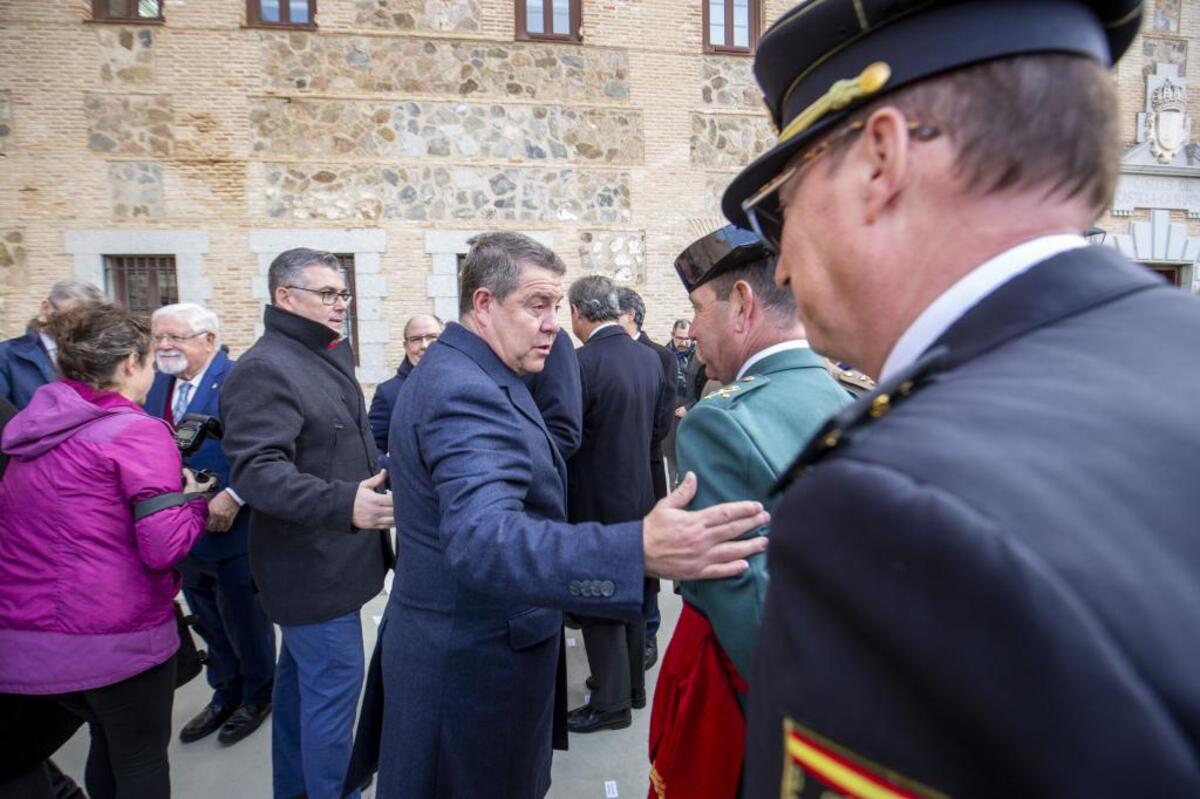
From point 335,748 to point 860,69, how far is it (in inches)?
117

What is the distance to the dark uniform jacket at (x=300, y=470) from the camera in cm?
256

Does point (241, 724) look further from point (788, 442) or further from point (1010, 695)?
point (1010, 695)

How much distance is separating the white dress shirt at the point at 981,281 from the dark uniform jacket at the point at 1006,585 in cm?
9

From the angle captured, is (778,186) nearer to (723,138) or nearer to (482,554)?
(482,554)

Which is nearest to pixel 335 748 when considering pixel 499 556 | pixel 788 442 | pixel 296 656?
pixel 296 656

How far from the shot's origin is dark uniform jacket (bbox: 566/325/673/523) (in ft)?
13.5

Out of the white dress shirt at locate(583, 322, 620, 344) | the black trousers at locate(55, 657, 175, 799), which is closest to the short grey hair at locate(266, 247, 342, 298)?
the black trousers at locate(55, 657, 175, 799)

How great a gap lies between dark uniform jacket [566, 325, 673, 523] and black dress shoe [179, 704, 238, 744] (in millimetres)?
2170

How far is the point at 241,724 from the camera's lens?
3699 millimetres

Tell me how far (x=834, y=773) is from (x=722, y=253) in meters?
1.42

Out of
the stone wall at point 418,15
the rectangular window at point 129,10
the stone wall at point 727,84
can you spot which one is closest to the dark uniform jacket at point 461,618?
the stone wall at point 418,15

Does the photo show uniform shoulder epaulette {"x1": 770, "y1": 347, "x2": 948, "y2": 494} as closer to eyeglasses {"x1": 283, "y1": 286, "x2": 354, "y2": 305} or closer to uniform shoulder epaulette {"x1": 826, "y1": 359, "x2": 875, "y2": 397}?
uniform shoulder epaulette {"x1": 826, "y1": 359, "x2": 875, "y2": 397}

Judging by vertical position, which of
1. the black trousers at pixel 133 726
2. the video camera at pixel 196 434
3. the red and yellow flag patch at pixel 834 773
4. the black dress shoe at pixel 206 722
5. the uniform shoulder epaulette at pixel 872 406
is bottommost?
the black dress shoe at pixel 206 722

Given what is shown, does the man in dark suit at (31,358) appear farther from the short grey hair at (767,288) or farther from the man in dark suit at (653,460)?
the short grey hair at (767,288)
